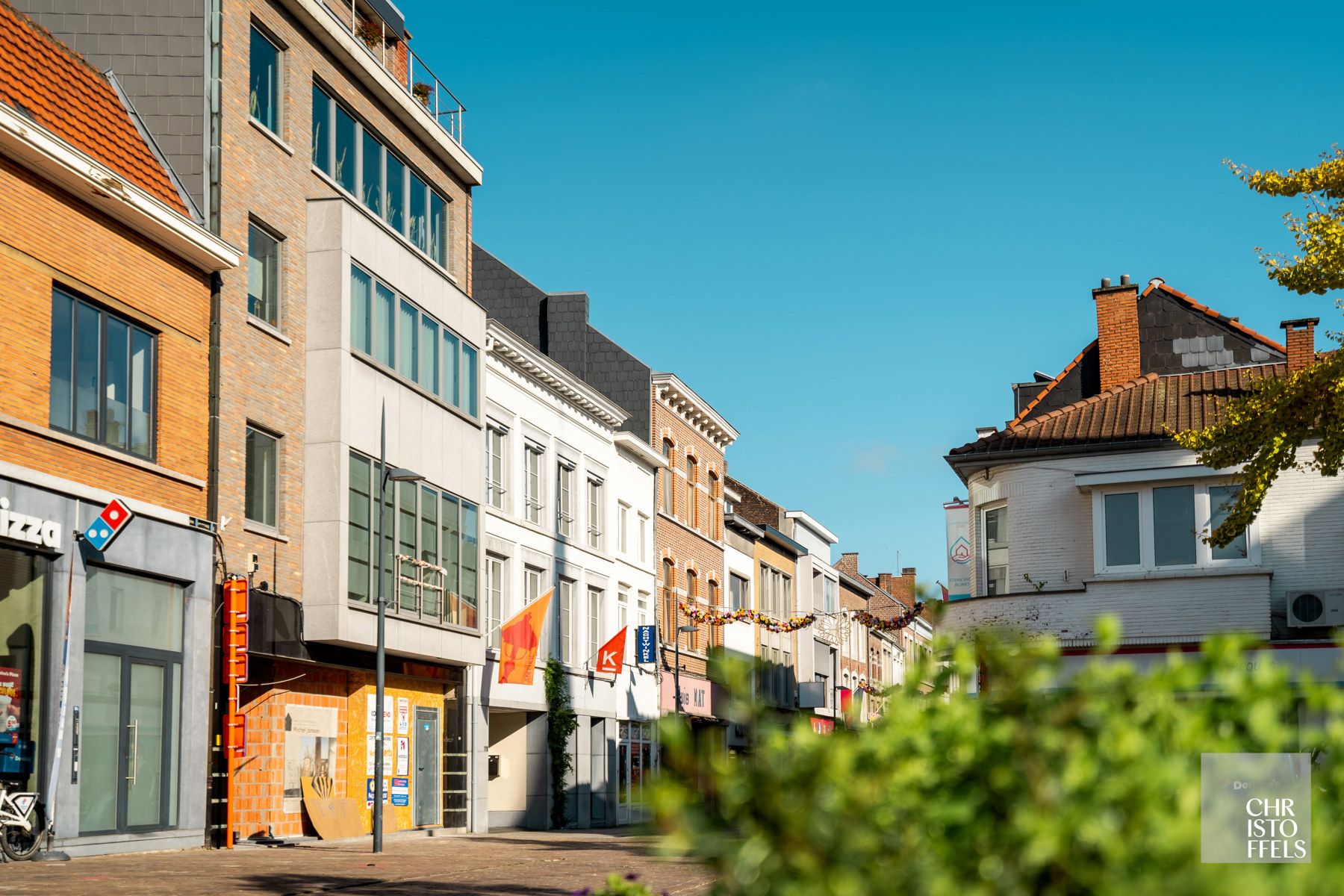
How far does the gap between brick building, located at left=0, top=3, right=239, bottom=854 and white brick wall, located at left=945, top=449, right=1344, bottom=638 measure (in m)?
13.3

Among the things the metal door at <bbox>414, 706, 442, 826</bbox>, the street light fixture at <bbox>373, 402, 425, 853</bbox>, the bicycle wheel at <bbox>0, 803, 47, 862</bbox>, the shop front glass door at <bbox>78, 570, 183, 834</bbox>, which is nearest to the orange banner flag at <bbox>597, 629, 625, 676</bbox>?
the metal door at <bbox>414, 706, 442, 826</bbox>

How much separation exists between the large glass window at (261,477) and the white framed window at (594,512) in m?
16.9

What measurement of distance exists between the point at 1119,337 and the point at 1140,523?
560 centimetres

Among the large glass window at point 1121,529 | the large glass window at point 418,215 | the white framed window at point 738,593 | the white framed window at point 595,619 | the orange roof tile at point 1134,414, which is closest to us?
the large glass window at point 1121,529

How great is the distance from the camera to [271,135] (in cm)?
2422

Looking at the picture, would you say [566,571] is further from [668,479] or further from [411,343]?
[411,343]

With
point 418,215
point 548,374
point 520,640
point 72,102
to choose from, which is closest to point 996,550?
point 520,640

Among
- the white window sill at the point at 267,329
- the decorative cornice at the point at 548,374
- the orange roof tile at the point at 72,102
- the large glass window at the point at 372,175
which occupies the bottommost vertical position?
the white window sill at the point at 267,329

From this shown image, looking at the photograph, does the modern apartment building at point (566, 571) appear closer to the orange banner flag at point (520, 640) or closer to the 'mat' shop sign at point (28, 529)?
the orange banner flag at point (520, 640)

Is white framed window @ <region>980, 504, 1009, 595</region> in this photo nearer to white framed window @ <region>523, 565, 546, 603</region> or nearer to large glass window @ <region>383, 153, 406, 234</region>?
white framed window @ <region>523, 565, 546, 603</region>

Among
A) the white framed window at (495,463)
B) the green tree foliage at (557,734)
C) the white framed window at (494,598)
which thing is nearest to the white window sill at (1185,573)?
the white framed window at (494,598)

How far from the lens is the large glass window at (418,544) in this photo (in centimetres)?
2538

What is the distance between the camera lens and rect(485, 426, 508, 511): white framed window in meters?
34.0

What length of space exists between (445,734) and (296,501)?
319 inches
